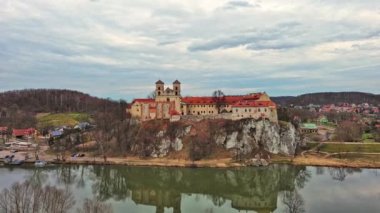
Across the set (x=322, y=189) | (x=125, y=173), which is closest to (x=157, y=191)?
(x=125, y=173)

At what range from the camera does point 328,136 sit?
262ft

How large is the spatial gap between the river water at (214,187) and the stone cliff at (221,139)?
6.41 m

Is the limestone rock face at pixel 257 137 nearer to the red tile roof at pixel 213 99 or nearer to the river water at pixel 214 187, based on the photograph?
the river water at pixel 214 187

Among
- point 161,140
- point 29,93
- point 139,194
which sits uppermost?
point 29,93

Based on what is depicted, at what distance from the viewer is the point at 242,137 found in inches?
2448

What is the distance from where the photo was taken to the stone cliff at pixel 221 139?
61469 mm

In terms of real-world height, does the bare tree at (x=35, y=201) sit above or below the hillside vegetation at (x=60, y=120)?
below

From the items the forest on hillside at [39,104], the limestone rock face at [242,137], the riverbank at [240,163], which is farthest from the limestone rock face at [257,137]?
the forest on hillside at [39,104]

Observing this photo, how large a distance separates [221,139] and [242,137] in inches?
133

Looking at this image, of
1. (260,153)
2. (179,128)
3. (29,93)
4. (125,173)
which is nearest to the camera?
(125,173)

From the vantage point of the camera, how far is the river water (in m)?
37.4

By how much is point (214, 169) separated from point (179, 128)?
12961 mm

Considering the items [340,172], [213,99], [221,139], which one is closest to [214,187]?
[221,139]

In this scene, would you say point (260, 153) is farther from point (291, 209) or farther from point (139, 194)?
point (291, 209)
